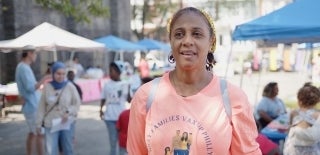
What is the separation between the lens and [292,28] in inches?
219

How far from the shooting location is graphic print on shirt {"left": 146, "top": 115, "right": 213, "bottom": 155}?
212cm

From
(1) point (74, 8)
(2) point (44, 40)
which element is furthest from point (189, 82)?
(1) point (74, 8)

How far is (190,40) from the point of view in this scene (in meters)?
2.17

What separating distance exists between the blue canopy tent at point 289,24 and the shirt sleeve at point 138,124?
3.66m

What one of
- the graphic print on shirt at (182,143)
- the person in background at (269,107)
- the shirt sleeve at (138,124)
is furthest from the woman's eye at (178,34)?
the person in background at (269,107)

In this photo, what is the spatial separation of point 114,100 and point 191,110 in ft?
17.5

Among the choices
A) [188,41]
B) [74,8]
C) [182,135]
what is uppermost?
[74,8]

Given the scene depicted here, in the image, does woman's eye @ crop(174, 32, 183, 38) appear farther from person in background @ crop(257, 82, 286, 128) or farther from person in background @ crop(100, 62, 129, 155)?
person in background @ crop(257, 82, 286, 128)

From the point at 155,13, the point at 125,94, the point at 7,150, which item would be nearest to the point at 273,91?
the point at 125,94

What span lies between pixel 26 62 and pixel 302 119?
15.3 ft

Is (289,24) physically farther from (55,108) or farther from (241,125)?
(241,125)

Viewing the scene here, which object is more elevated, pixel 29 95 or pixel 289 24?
pixel 289 24

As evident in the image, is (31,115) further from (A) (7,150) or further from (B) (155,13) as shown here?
(B) (155,13)

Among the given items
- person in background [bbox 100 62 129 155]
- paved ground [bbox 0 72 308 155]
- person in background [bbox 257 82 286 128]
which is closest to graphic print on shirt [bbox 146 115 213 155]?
person in background [bbox 100 62 129 155]
